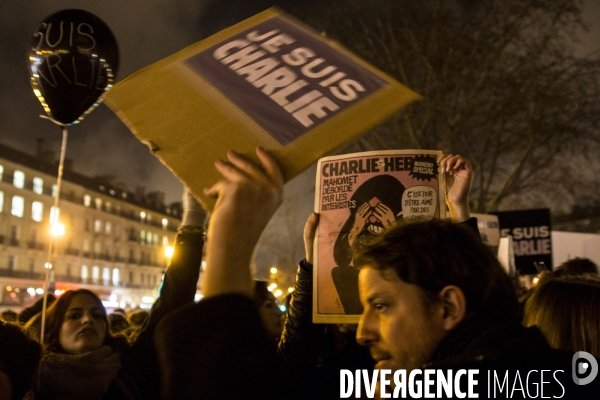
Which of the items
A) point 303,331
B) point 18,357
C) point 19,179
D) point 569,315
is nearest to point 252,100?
point 303,331

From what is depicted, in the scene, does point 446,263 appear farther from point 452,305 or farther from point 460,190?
point 460,190

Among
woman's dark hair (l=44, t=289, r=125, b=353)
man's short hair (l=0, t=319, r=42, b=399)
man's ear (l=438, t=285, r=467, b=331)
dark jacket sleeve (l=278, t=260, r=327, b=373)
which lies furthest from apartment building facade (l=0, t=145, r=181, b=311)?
man's ear (l=438, t=285, r=467, b=331)

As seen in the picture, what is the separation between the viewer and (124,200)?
81.8 meters

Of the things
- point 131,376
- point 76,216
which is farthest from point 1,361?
point 76,216

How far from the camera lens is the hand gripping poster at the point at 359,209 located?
244 centimetres

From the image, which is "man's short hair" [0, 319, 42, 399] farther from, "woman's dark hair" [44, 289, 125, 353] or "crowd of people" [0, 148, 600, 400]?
"woman's dark hair" [44, 289, 125, 353]

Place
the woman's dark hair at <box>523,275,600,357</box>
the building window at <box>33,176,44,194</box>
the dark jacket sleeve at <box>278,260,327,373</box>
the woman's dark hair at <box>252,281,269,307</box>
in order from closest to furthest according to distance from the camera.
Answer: the woman's dark hair at <box>523,275,600,357</box> → the dark jacket sleeve at <box>278,260,327,373</box> → the woman's dark hair at <box>252,281,269,307</box> → the building window at <box>33,176,44,194</box>

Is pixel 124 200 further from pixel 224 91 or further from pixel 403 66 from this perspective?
pixel 224 91

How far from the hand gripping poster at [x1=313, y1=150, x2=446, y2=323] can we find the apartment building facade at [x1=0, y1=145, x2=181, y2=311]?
4700cm

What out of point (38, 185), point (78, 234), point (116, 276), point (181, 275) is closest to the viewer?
point (181, 275)

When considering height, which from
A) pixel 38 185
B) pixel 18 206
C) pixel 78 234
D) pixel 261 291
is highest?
pixel 38 185

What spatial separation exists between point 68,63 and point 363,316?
11.5 feet

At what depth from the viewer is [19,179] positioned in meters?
61.1

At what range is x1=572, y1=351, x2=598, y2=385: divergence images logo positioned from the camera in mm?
1622
